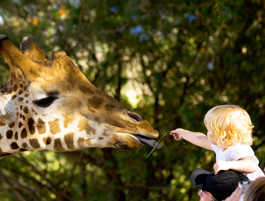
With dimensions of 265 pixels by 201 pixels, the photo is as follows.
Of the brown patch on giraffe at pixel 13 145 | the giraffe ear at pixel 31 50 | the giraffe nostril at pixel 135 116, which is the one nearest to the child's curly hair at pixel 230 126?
the giraffe nostril at pixel 135 116

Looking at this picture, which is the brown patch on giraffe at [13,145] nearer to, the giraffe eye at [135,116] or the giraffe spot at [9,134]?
the giraffe spot at [9,134]

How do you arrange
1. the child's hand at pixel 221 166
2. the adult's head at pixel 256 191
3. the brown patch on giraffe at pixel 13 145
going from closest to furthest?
1. the adult's head at pixel 256 191
2. the child's hand at pixel 221 166
3. the brown patch on giraffe at pixel 13 145

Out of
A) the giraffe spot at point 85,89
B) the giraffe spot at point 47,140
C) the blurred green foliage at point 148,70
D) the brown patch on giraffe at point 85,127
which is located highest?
the giraffe spot at point 85,89

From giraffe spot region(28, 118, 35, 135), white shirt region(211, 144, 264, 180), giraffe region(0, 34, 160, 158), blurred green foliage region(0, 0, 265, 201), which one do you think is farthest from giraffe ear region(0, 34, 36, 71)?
blurred green foliage region(0, 0, 265, 201)

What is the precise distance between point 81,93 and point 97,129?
0.81ft

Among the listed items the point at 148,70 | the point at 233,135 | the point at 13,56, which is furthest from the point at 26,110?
the point at 148,70

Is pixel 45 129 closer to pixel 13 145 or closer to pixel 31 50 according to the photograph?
pixel 13 145

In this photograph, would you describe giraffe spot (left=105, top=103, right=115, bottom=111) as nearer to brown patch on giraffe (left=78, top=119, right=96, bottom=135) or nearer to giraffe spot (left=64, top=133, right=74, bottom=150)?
brown patch on giraffe (left=78, top=119, right=96, bottom=135)

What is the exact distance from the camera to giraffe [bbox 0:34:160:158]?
2.62 m

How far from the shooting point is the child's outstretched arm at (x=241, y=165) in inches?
79.5

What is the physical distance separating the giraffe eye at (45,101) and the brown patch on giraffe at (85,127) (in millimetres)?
203

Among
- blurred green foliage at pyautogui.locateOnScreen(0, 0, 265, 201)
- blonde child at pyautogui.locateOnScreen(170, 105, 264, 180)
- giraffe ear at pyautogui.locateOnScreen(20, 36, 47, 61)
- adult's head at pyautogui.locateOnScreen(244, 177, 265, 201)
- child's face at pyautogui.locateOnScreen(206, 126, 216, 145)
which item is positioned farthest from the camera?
blurred green foliage at pyautogui.locateOnScreen(0, 0, 265, 201)

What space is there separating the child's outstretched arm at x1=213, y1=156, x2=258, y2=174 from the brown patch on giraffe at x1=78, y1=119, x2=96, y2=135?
838 mm

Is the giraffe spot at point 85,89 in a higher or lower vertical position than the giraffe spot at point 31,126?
higher
